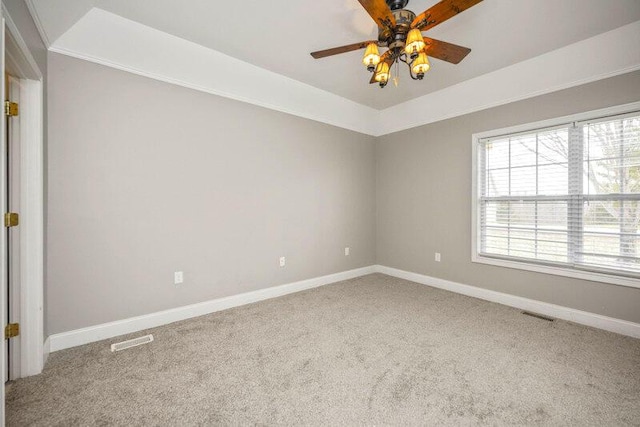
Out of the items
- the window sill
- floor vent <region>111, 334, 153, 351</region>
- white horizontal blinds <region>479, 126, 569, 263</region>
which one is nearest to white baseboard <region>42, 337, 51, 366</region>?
floor vent <region>111, 334, 153, 351</region>

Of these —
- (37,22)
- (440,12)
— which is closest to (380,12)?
(440,12)

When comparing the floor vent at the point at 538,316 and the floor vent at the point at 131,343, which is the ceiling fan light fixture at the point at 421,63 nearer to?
the floor vent at the point at 538,316

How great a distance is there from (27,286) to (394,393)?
2614 mm

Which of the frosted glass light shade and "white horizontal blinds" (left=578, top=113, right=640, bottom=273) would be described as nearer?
the frosted glass light shade

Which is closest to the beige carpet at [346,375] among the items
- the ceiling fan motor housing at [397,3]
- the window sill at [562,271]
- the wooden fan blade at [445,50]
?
the window sill at [562,271]

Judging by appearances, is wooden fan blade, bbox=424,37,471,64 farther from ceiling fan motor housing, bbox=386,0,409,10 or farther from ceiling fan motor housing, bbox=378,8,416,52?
ceiling fan motor housing, bbox=386,0,409,10

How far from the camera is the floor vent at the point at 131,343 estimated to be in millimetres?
2332

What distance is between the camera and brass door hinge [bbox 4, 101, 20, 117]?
72.5 inches

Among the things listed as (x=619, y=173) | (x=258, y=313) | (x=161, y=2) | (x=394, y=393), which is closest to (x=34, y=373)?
(x=258, y=313)

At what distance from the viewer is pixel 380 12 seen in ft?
5.97

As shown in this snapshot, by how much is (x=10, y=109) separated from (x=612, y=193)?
5.04 metres

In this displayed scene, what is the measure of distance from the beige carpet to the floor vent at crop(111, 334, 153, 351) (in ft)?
0.31

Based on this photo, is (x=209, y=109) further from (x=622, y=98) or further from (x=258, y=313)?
(x=622, y=98)

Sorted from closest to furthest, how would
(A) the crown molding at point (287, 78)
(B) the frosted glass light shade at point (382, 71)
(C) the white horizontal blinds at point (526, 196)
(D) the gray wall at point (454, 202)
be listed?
(B) the frosted glass light shade at point (382, 71), (A) the crown molding at point (287, 78), (D) the gray wall at point (454, 202), (C) the white horizontal blinds at point (526, 196)
